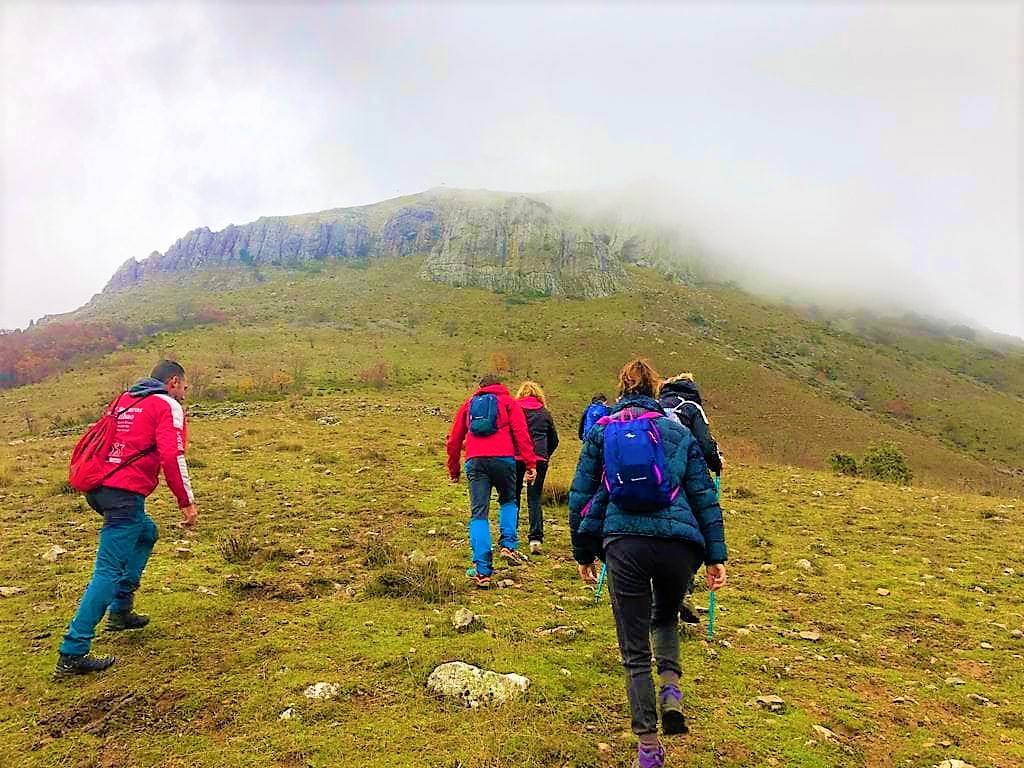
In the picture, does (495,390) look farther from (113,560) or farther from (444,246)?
(444,246)

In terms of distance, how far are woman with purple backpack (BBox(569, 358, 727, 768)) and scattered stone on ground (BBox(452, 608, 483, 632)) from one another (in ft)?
6.78

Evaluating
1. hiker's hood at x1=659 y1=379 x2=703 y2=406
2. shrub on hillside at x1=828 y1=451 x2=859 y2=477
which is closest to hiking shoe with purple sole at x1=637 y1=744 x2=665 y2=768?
hiker's hood at x1=659 y1=379 x2=703 y2=406

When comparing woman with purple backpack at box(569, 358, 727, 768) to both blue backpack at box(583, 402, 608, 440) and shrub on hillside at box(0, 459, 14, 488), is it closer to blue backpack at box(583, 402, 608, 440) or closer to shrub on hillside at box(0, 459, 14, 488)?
blue backpack at box(583, 402, 608, 440)

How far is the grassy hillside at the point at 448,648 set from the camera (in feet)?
12.7

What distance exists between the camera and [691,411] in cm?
606

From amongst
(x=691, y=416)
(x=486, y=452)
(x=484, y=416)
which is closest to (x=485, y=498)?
(x=486, y=452)

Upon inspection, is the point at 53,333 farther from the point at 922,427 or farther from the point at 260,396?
the point at 922,427

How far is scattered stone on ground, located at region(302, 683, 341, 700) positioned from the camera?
431cm

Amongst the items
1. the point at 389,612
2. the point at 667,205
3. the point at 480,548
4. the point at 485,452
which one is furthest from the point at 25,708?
the point at 667,205

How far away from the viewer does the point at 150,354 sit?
48.5 m

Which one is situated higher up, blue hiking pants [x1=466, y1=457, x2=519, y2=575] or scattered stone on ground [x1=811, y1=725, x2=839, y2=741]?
blue hiking pants [x1=466, y1=457, x2=519, y2=575]

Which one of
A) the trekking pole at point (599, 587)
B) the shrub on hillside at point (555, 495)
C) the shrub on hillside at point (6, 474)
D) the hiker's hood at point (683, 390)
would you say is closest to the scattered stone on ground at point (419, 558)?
the trekking pole at point (599, 587)

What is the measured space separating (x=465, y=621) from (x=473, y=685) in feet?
3.83

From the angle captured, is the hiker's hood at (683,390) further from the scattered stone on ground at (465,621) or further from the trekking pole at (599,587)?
the scattered stone on ground at (465,621)
